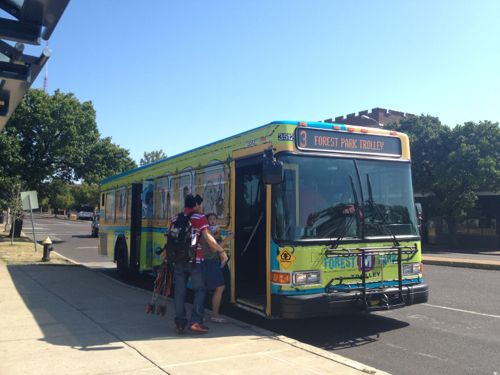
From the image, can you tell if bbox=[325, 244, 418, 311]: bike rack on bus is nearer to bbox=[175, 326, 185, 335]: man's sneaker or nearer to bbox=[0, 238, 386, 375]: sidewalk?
bbox=[0, 238, 386, 375]: sidewalk

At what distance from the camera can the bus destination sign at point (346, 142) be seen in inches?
269

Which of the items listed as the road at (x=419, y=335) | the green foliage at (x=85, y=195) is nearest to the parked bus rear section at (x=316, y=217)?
the road at (x=419, y=335)

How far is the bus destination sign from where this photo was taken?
22.4 feet

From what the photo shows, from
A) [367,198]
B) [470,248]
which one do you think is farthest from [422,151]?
[367,198]

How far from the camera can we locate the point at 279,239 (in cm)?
645

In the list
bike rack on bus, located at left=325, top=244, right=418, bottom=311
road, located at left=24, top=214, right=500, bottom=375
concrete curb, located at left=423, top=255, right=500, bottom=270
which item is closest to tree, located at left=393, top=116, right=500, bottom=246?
concrete curb, located at left=423, top=255, right=500, bottom=270

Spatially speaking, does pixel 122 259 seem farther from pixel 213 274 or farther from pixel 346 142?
pixel 346 142

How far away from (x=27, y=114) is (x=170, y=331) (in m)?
24.8

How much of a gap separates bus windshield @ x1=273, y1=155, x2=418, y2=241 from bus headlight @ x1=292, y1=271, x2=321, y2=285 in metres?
0.47

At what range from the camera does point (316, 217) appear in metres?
6.64

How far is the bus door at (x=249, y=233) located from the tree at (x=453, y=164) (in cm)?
2514

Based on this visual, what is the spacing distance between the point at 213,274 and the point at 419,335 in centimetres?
321

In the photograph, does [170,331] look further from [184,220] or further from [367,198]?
[367,198]

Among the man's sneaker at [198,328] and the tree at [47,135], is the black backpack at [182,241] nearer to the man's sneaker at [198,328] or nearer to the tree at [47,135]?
the man's sneaker at [198,328]
